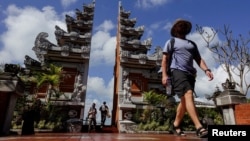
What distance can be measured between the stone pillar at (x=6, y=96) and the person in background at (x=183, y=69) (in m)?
4.96

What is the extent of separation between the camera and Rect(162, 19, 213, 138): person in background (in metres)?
3.21

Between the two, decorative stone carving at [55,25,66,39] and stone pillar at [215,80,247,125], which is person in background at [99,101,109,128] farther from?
stone pillar at [215,80,247,125]

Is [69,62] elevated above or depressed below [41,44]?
below

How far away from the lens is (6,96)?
6.73m

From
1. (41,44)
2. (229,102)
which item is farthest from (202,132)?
(41,44)

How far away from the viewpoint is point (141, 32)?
2317 cm

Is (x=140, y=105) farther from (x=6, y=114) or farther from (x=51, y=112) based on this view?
(x=6, y=114)

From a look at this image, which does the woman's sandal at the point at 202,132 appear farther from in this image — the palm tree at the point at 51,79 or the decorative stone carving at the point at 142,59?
the decorative stone carving at the point at 142,59

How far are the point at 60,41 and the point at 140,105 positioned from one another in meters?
9.73

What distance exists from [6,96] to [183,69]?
5.46 metres

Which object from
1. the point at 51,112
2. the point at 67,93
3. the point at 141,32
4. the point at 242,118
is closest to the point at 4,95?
the point at 242,118

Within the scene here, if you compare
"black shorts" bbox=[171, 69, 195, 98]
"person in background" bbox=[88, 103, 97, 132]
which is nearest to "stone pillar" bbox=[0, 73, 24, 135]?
"black shorts" bbox=[171, 69, 195, 98]

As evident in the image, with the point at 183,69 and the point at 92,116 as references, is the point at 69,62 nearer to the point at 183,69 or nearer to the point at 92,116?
the point at 92,116

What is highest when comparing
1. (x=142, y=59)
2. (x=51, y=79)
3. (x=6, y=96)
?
(x=142, y=59)
